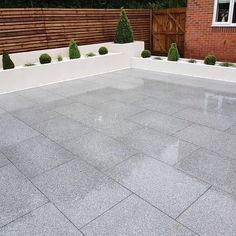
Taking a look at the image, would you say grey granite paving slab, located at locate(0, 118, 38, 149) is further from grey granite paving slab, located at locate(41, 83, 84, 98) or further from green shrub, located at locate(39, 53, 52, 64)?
green shrub, located at locate(39, 53, 52, 64)

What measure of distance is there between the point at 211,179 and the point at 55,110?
4.11m

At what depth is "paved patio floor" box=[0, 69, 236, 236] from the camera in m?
2.85

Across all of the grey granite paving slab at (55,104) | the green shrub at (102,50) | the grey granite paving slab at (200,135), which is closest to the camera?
the grey granite paving slab at (200,135)

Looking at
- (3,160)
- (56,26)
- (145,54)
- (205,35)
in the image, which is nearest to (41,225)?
(3,160)

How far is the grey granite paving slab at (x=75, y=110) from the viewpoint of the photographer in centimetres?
597

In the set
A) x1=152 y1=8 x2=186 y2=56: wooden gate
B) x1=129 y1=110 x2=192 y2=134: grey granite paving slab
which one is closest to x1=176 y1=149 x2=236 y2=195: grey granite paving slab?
x1=129 y1=110 x2=192 y2=134: grey granite paving slab

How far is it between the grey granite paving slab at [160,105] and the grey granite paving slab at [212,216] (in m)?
3.04

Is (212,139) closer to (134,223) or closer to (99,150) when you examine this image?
(99,150)

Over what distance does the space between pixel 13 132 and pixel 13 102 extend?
7.02 ft

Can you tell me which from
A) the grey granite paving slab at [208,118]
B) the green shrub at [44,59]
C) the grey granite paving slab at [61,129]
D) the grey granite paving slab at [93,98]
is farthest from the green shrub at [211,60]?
the grey granite paving slab at [61,129]

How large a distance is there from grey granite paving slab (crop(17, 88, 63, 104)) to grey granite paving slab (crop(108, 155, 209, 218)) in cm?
398

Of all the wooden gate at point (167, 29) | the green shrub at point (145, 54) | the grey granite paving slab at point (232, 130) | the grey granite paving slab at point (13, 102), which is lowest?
the grey granite paving slab at point (232, 130)

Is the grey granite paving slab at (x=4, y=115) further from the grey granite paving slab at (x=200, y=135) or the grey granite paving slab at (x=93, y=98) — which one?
the grey granite paving slab at (x=200, y=135)

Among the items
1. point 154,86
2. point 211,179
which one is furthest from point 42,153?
point 154,86
